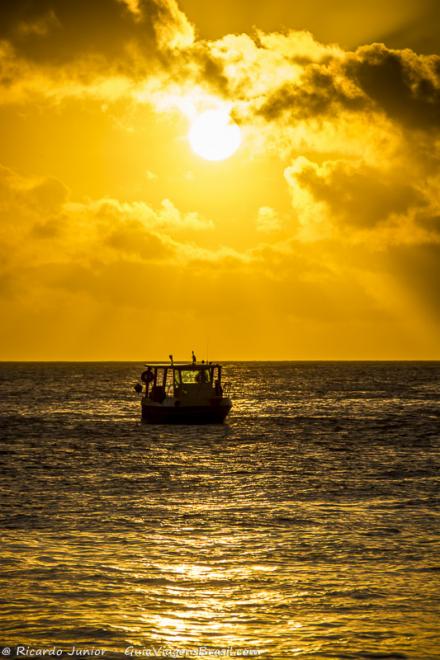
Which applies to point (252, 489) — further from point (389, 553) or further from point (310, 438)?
point (310, 438)

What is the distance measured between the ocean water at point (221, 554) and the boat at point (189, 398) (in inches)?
533

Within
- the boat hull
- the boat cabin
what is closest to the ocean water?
the boat cabin

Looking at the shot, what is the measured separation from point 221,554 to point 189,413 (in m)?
41.4

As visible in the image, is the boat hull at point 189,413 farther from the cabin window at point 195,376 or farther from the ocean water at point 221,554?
the ocean water at point 221,554

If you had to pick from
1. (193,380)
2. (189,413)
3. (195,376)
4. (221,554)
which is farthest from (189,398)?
(221,554)

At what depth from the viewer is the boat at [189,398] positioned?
61.9m

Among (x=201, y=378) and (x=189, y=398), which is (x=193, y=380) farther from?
(x=189, y=398)

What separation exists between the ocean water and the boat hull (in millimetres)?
13984

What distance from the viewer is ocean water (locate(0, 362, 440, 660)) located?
1523 cm

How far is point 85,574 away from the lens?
19.2 m

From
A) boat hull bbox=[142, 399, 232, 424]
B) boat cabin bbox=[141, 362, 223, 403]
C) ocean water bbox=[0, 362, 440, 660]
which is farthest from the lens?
boat hull bbox=[142, 399, 232, 424]

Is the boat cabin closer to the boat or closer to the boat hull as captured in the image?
the boat

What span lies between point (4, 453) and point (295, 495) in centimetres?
2142

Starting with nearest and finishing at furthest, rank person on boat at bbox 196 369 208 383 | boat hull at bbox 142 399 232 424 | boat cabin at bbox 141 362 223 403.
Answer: boat cabin at bbox 141 362 223 403
person on boat at bbox 196 369 208 383
boat hull at bbox 142 399 232 424
